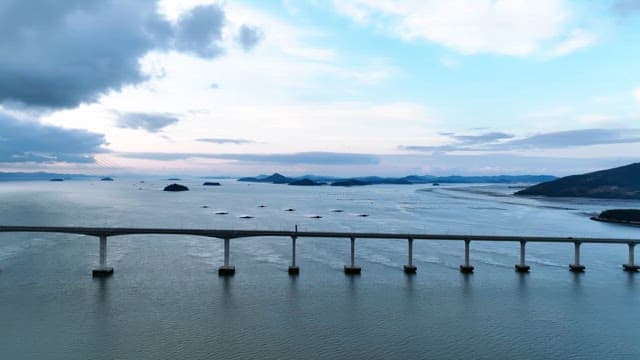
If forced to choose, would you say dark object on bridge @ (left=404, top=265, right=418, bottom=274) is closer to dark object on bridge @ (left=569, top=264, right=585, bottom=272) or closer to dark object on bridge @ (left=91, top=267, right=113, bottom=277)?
dark object on bridge @ (left=569, top=264, right=585, bottom=272)

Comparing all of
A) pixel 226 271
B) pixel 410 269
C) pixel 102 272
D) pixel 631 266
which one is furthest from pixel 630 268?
pixel 102 272

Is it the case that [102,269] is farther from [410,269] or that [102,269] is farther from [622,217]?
[622,217]

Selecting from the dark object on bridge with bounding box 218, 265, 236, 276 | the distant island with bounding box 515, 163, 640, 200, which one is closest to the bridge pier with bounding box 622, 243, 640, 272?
the dark object on bridge with bounding box 218, 265, 236, 276

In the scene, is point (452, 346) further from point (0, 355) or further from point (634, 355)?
point (0, 355)

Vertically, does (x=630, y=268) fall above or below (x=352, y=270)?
below

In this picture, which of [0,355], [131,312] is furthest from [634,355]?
[0,355]

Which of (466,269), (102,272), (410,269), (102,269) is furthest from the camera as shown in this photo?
(466,269)

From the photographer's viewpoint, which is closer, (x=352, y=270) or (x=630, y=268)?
(x=352, y=270)

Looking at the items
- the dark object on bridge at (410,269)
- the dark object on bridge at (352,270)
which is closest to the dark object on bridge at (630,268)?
the dark object on bridge at (410,269)

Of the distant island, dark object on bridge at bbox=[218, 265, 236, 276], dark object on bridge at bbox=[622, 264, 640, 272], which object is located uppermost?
the distant island

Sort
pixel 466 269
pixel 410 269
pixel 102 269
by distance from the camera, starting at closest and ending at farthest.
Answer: pixel 102 269 → pixel 410 269 → pixel 466 269
